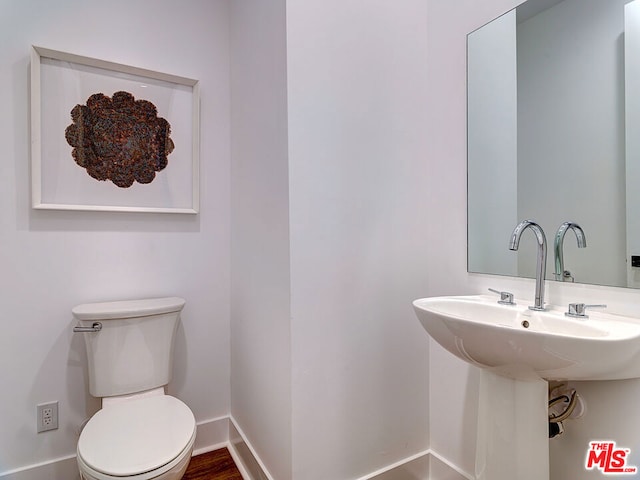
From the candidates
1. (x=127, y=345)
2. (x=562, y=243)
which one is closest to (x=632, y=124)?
(x=562, y=243)

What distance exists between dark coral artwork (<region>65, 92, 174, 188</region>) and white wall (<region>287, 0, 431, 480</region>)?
2.74 ft

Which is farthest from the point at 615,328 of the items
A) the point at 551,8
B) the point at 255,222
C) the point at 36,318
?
the point at 36,318

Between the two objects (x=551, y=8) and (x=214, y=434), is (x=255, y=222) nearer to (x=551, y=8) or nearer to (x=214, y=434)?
(x=214, y=434)

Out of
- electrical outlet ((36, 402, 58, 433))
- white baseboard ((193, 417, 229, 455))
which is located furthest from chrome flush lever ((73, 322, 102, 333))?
white baseboard ((193, 417, 229, 455))

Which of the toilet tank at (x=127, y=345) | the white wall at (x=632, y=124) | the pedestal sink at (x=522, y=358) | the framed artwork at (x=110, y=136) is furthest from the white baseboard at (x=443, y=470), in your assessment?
the framed artwork at (x=110, y=136)

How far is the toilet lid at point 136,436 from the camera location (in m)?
0.98

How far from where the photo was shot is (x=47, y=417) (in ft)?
4.66

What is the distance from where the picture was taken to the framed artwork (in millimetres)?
1413

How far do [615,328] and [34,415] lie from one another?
6.79 feet

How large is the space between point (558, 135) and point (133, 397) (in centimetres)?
189

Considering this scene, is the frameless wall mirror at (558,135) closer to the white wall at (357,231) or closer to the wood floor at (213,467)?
the white wall at (357,231)

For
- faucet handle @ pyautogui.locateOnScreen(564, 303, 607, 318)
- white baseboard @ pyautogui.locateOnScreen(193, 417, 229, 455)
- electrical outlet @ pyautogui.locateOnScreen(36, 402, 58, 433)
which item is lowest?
white baseboard @ pyautogui.locateOnScreen(193, 417, 229, 455)

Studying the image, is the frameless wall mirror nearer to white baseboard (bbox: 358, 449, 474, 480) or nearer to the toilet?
white baseboard (bbox: 358, 449, 474, 480)

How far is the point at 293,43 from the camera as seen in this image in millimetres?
1162
